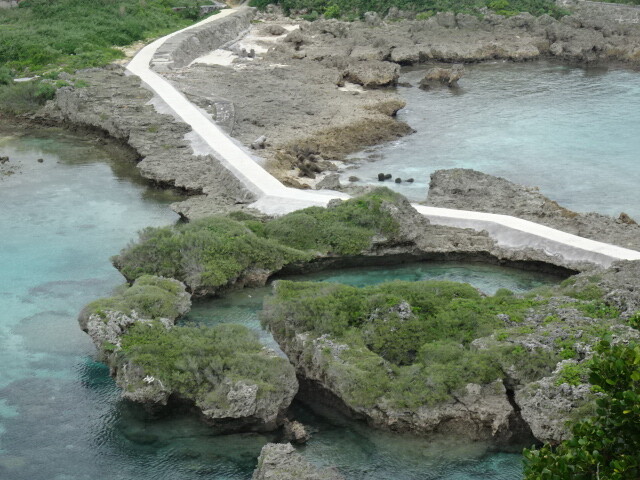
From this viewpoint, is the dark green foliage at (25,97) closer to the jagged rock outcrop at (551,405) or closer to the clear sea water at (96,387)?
the clear sea water at (96,387)

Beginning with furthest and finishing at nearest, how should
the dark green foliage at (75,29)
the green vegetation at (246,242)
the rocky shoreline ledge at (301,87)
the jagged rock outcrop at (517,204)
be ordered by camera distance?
the dark green foliage at (75,29) < the rocky shoreline ledge at (301,87) < the jagged rock outcrop at (517,204) < the green vegetation at (246,242)

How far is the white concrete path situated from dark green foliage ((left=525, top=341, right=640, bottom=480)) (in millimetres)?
15658

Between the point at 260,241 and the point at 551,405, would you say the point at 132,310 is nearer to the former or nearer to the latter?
the point at 260,241

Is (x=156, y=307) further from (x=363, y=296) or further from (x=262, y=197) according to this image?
(x=262, y=197)

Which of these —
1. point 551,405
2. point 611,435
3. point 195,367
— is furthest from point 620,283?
point 611,435

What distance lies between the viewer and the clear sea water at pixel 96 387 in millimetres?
18672

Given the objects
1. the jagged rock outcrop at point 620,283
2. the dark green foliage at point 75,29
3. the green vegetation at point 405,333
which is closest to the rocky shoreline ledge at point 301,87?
the dark green foliage at point 75,29

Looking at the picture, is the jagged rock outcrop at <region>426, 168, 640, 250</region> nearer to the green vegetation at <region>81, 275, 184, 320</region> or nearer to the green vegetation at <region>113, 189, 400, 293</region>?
the green vegetation at <region>113, 189, 400, 293</region>

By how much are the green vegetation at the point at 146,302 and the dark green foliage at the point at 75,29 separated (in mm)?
29606

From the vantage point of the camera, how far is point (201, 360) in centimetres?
2036

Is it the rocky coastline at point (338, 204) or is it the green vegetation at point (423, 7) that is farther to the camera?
the green vegetation at point (423, 7)

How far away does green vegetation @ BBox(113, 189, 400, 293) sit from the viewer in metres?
26.1

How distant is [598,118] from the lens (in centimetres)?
4756

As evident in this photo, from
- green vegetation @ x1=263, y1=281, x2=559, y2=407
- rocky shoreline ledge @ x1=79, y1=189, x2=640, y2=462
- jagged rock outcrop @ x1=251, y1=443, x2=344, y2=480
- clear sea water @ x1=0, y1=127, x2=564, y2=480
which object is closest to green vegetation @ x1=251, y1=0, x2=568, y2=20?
clear sea water @ x1=0, y1=127, x2=564, y2=480
